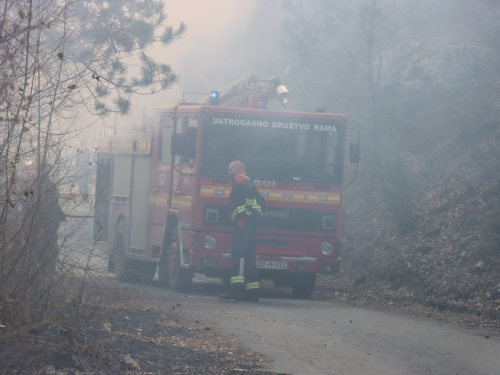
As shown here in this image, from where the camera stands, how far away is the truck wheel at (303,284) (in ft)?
39.4

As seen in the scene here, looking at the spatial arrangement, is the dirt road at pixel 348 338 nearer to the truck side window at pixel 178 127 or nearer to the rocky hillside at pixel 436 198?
the rocky hillside at pixel 436 198

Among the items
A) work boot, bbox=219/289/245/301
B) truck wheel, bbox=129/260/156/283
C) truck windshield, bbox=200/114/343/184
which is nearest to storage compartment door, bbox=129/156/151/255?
truck wheel, bbox=129/260/156/283

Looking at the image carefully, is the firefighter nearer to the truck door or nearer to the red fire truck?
the red fire truck

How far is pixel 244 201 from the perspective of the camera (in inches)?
421

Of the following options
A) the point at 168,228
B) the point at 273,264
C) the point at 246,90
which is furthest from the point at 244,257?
the point at 246,90

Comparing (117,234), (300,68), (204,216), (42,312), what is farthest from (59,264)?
(300,68)

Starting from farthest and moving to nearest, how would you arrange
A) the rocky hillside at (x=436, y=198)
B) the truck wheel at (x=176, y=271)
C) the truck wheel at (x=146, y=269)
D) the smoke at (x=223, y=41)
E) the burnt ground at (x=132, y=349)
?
the smoke at (x=223, y=41), the truck wheel at (x=146, y=269), the rocky hillside at (x=436, y=198), the truck wheel at (x=176, y=271), the burnt ground at (x=132, y=349)

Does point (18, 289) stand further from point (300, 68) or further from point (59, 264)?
point (300, 68)

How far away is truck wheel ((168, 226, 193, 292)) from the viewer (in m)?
11.7

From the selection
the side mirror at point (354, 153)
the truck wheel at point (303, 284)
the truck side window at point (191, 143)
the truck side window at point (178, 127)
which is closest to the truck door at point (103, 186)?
the truck side window at point (178, 127)

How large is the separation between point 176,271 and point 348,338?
176 inches

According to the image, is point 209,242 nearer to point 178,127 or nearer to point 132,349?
point 178,127

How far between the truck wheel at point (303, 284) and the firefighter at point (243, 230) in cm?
133

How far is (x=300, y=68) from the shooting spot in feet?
76.2
